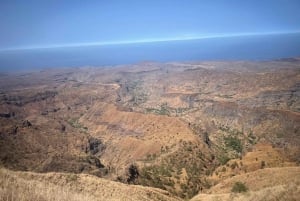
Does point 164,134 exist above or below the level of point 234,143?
above

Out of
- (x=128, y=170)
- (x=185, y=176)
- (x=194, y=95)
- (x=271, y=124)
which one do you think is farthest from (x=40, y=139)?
(x=194, y=95)

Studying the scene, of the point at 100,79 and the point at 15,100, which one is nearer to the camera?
the point at 15,100

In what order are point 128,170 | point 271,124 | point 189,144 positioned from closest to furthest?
point 128,170 < point 189,144 < point 271,124

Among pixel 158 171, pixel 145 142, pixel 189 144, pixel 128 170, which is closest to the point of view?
pixel 128 170

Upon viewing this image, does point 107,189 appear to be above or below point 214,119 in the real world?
above

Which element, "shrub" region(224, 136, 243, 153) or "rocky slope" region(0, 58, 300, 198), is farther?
"shrub" region(224, 136, 243, 153)

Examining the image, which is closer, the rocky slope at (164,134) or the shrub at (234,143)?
the rocky slope at (164,134)

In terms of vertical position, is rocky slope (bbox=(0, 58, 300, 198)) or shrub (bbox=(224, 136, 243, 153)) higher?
rocky slope (bbox=(0, 58, 300, 198))

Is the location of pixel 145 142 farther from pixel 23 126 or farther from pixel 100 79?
pixel 100 79

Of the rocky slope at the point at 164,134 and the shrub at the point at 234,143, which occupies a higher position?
the rocky slope at the point at 164,134

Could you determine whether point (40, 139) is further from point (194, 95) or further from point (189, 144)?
point (194, 95)
